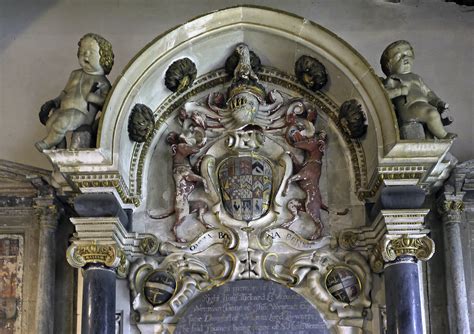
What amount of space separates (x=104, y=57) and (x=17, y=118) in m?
1.66

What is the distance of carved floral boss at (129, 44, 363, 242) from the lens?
8.39 meters

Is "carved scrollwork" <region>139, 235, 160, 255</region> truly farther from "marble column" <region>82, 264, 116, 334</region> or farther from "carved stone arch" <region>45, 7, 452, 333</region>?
"marble column" <region>82, 264, 116, 334</region>

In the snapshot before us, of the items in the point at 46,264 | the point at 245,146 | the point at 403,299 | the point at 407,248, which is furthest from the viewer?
the point at 245,146

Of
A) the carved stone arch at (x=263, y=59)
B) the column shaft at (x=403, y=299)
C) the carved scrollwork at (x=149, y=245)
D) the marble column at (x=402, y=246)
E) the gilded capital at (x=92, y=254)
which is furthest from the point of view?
the carved scrollwork at (x=149, y=245)

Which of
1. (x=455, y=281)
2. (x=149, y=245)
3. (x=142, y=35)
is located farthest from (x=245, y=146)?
(x=455, y=281)

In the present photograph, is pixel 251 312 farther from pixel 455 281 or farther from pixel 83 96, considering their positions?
pixel 83 96

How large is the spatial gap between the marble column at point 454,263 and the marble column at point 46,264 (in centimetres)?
355

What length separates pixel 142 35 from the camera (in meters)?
9.66

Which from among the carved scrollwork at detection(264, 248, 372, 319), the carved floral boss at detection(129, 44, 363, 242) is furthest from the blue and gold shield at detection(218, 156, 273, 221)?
the carved scrollwork at detection(264, 248, 372, 319)

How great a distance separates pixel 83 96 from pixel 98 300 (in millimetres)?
1786

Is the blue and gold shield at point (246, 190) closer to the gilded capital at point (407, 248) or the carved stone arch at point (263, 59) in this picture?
the carved stone arch at point (263, 59)

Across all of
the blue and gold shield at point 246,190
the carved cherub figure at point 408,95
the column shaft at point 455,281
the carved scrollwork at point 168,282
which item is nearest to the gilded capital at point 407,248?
the column shaft at point 455,281

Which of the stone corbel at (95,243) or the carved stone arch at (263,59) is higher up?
the carved stone arch at (263,59)

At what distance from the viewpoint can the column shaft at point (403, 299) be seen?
7582 millimetres
